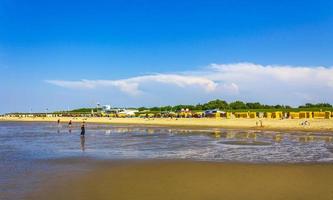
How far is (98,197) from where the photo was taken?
Answer: 434 inches

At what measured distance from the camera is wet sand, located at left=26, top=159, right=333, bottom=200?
11.3 metres

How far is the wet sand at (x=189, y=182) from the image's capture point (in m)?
11.3

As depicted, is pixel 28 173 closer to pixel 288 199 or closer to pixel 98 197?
pixel 98 197

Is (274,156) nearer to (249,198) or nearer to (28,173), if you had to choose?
(249,198)

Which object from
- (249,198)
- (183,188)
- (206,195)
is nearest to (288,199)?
(249,198)

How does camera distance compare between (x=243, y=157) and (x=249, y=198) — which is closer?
(x=249, y=198)

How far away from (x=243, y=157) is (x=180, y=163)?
13.9 ft

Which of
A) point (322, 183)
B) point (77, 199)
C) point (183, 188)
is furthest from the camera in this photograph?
point (322, 183)

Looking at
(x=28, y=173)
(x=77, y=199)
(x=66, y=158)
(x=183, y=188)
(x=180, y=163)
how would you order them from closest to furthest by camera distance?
1. (x=77, y=199)
2. (x=183, y=188)
3. (x=28, y=173)
4. (x=180, y=163)
5. (x=66, y=158)

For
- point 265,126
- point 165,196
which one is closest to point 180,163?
point 165,196

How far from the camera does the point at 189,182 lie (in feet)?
43.8

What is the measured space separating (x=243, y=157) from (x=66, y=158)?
30.0 feet

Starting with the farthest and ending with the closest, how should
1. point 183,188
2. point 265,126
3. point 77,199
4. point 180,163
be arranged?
1. point 265,126
2. point 180,163
3. point 183,188
4. point 77,199

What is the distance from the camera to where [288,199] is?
10.8m
